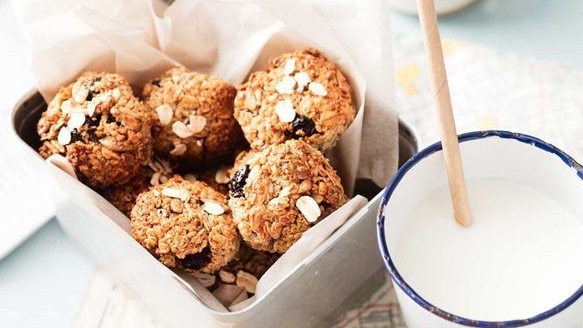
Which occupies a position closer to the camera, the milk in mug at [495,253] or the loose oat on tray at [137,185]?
the milk in mug at [495,253]

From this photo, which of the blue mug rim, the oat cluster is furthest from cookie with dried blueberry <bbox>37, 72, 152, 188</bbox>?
the blue mug rim

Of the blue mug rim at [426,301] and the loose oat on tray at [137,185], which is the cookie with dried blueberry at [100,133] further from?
the blue mug rim at [426,301]

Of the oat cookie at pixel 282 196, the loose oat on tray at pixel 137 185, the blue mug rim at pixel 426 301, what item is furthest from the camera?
the loose oat on tray at pixel 137 185

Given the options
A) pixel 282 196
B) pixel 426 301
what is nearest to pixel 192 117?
pixel 282 196

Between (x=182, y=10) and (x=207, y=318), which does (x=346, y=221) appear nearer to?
(x=207, y=318)

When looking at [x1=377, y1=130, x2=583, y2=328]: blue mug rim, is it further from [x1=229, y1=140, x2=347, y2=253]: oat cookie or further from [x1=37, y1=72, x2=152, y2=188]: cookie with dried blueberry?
[x1=37, y1=72, x2=152, y2=188]: cookie with dried blueberry

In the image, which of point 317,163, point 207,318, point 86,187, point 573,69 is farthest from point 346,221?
point 573,69

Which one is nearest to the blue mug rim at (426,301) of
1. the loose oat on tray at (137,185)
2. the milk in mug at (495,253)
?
the milk in mug at (495,253)
